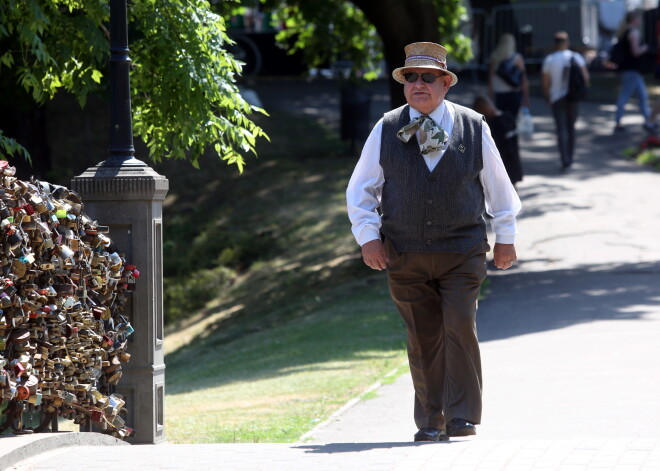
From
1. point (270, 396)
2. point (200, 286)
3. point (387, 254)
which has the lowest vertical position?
point (200, 286)

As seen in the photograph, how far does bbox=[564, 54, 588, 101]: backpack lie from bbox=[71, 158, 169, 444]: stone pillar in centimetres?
1280

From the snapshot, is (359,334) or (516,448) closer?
(516,448)

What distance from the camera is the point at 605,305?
11.8 m

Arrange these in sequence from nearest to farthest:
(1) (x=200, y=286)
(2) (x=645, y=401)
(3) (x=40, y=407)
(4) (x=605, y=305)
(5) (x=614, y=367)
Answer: (3) (x=40, y=407)
(2) (x=645, y=401)
(5) (x=614, y=367)
(4) (x=605, y=305)
(1) (x=200, y=286)

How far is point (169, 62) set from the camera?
862cm

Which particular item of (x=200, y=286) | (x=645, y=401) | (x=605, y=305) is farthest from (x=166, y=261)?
(x=645, y=401)

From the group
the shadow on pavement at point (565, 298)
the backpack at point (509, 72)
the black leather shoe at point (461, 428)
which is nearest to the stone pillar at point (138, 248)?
the black leather shoe at point (461, 428)

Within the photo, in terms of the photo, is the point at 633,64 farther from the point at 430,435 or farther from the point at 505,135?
the point at 430,435

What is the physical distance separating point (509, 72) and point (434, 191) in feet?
35.7

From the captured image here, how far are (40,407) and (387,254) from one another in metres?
1.89

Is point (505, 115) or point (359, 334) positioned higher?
point (505, 115)

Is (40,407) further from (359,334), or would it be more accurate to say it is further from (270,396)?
(359,334)

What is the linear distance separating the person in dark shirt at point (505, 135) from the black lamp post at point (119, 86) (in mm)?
7605

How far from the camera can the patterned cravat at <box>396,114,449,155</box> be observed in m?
6.12
